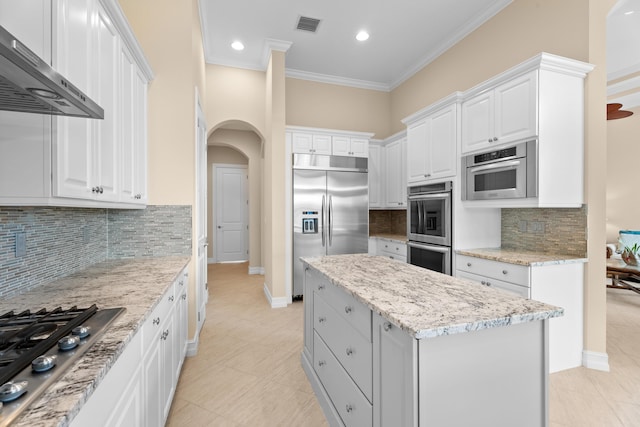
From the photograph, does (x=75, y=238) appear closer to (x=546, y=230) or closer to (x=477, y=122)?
(x=477, y=122)

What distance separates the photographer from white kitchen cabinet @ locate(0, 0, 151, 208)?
1.22 m

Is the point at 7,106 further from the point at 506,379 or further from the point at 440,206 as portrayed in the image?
the point at 440,206

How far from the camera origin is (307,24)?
3.78 meters

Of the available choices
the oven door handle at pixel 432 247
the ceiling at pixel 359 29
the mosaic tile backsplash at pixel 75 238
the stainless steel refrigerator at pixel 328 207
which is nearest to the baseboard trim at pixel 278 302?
the stainless steel refrigerator at pixel 328 207

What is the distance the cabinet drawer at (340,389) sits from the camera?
4.84 feet

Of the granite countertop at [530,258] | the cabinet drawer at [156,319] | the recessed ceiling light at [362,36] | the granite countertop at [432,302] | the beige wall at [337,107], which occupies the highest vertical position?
the recessed ceiling light at [362,36]

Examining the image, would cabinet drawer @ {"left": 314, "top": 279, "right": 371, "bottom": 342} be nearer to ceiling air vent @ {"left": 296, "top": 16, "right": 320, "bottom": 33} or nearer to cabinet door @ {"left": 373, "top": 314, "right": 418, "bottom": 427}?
cabinet door @ {"left": 373, "top": 314, "right": 418, "bottom": 427}

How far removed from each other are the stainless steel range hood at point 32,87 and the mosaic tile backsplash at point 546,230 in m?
3.48

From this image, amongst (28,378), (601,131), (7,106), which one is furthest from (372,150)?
(28,378)

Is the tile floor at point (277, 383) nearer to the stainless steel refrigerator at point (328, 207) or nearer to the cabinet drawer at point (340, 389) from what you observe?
the cabinet drawer at point (340, 389)

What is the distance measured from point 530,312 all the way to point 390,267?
993mm

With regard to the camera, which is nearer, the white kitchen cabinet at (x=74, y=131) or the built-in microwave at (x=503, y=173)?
the white kitchen cabinet at (x=74, y=131)

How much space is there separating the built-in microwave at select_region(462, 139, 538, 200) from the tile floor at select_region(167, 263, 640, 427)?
5.05ft

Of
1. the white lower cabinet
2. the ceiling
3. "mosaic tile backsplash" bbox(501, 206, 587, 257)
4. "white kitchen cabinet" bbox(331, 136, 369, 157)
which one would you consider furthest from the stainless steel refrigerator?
the white lower cabinet
